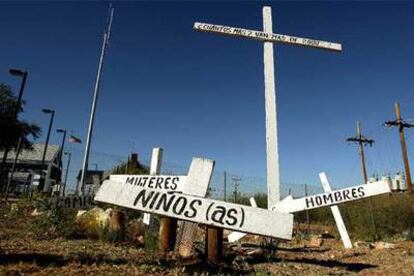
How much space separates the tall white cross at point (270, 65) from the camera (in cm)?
547

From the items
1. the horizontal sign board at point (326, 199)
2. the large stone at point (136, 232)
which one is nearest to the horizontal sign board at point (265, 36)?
the horizontal sign board at point (326, 199)

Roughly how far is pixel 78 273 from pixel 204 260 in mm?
1249

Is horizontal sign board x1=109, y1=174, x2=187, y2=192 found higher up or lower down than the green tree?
lower down

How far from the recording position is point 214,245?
12.3ft

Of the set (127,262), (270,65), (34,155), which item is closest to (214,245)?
(127,262)

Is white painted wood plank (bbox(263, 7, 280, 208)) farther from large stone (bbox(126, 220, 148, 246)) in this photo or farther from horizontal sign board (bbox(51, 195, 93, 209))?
horizontal sign board (bbox(51, 195, 93, 209))

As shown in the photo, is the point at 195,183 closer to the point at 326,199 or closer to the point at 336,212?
the point at 326,199

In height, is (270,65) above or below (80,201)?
above

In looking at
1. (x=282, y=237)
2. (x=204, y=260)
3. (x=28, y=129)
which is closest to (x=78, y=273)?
(x=204, y=260)

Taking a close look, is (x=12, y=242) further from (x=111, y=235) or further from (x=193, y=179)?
(x=193, y=179)

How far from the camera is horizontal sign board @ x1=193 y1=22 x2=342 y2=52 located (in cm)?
590

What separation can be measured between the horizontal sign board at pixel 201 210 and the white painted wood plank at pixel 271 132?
2.44 m

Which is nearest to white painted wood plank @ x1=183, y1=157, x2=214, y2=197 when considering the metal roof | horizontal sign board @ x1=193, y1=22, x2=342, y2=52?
horizontal sign board @ x1=193, y1=22, x2=342, y2=52

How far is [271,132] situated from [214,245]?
2381 mm
